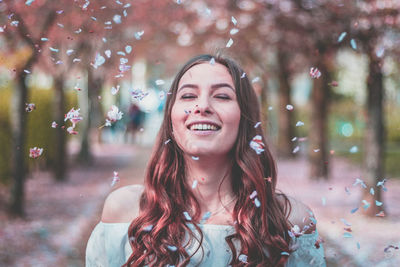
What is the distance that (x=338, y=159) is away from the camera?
18.9 m

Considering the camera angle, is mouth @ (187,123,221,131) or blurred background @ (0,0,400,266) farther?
blurred background @ (0,0,400,266)

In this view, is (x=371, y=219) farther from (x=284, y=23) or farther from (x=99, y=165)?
(x=99, y=165)

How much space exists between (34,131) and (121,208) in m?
10.1

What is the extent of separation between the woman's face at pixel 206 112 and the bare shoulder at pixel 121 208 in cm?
36

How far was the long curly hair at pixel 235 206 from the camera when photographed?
2.04 meters

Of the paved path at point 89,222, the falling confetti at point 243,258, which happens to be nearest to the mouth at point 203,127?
the falling confetti at point 243,258

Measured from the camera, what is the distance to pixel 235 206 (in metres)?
2.18

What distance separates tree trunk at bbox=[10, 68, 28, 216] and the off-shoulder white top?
5.04 meters

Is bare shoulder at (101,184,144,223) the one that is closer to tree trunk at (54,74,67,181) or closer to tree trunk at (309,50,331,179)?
tree trunk at (54,74,67,181)

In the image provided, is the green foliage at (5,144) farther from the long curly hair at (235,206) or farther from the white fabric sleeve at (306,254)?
the white fabric sleeve at (306,254)

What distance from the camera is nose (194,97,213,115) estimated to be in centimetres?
204

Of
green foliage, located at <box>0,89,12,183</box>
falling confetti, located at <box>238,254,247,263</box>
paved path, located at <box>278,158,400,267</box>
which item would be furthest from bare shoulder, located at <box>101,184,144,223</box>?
green foliage, located at <box>0,89,12,183</box>

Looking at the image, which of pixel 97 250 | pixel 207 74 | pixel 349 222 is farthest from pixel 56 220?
pixel 207 74

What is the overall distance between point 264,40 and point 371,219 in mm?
6778
